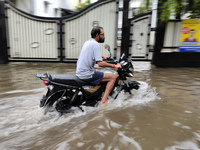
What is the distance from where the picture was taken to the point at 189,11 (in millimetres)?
6770

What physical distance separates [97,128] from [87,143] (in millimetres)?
427

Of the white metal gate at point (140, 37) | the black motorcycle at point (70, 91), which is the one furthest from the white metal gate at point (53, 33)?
the black motorcycle at point (70, 91)

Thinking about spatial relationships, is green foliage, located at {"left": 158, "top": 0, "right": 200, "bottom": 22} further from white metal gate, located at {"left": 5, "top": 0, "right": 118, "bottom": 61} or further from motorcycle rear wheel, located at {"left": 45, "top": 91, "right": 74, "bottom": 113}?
motorcycle rear wheel, located at {"left": 45, "top": 91, "right": 74, "bottom": 113}

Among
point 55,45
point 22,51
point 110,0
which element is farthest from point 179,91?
point 22,51

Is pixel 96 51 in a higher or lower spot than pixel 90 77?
higher

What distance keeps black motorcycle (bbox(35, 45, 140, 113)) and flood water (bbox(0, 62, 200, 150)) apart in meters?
0.16

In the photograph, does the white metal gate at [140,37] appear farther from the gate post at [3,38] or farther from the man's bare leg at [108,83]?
the gate post at [3,38]

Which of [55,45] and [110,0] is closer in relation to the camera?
[110,0]

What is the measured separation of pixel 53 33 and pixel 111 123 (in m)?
6.41

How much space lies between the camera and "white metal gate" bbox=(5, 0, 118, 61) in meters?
7.89

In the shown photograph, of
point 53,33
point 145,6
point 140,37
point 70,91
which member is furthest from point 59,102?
point 145,6

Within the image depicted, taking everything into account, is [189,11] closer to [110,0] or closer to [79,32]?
[110,0]

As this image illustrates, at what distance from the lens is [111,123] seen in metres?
2.93

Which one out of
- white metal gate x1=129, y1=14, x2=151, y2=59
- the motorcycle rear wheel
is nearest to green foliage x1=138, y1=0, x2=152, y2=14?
white metal gate x1=129, y1=14, x2=151, y2=59
